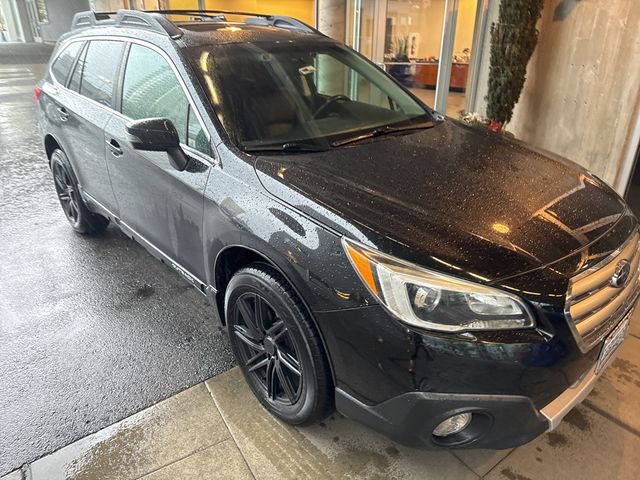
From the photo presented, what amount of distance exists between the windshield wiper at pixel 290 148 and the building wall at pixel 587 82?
345 cm

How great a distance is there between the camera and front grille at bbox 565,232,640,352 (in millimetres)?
1598

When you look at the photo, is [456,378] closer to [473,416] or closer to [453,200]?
[473,416]

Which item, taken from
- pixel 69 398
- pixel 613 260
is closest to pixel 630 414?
pixel 613 260

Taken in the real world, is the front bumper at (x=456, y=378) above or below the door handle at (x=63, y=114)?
below

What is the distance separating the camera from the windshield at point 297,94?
2.30 m

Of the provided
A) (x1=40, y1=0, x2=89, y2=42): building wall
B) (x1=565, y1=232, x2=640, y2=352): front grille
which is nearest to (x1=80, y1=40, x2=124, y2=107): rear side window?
(x1=565, y1=232, x2=640, y2=352): front grille

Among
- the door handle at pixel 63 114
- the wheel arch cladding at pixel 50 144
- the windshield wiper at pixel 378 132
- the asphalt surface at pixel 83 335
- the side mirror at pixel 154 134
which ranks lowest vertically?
the asphalt surface at pixel 83 335

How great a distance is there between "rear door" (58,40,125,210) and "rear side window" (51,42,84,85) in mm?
124

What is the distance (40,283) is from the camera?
3473 millimetres

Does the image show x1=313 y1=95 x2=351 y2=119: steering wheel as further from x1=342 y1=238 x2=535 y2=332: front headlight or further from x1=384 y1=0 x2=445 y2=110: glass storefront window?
x1=384 y1=0 x2=445 y2=110: glass storefront window

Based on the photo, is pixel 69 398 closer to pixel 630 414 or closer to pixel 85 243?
pixel 85 243

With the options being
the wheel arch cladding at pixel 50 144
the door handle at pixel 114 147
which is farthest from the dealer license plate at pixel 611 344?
the wheel arch cladding at pixel 50 144

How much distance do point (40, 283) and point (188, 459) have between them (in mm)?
2123

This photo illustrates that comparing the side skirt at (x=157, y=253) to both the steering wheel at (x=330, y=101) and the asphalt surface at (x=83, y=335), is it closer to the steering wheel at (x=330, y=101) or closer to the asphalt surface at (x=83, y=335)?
the asphalt surface at (x=83, y=335)
